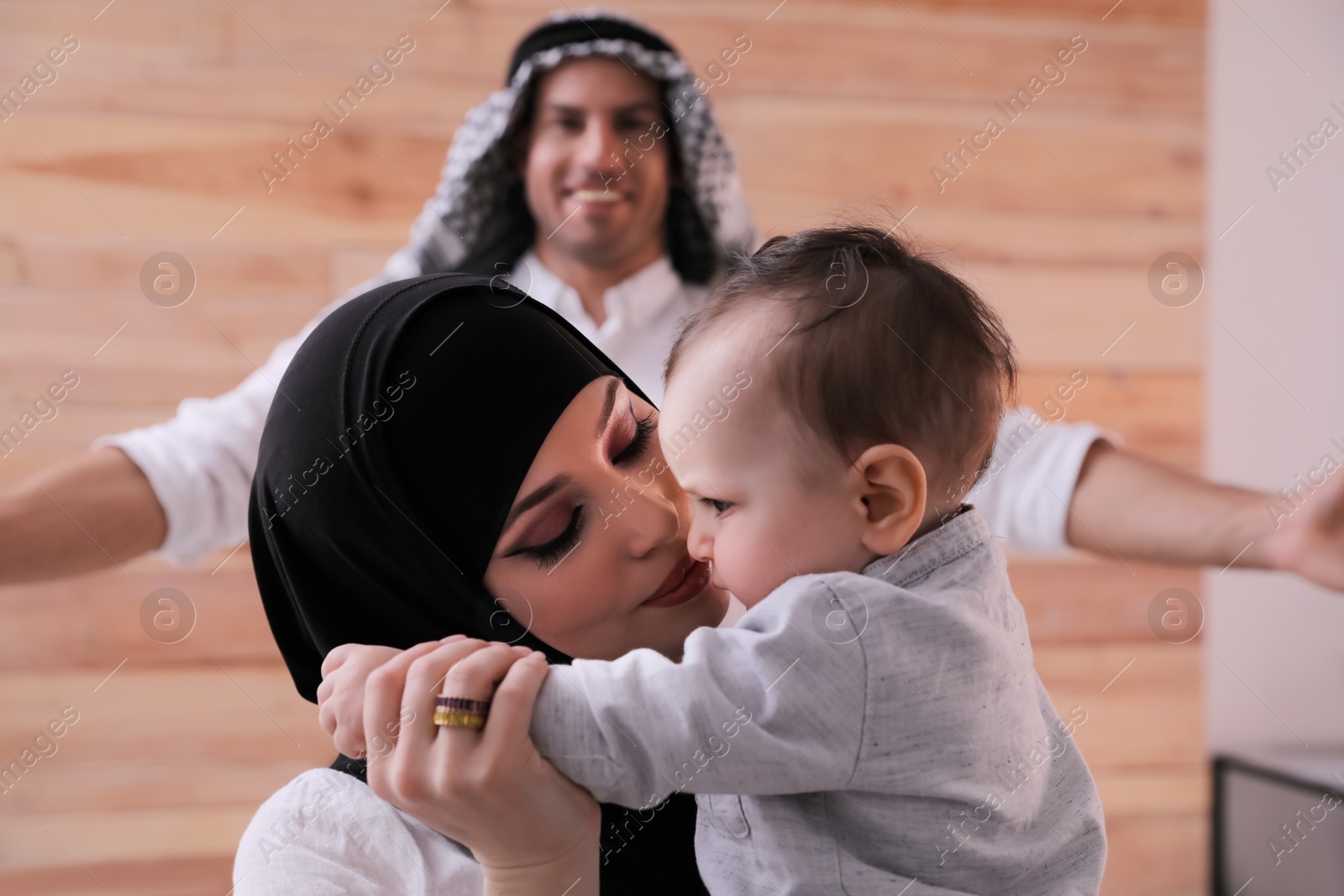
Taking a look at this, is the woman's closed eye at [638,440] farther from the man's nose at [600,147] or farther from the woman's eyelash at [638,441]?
the man's nose at [600,147]

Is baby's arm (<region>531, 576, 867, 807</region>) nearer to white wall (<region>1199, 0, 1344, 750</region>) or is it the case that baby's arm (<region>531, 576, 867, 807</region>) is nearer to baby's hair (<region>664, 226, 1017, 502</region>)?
baby's hair (<region>664, 226, 1017, 502</region>)

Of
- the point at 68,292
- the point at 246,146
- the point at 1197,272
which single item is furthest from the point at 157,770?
the point at 1197,272

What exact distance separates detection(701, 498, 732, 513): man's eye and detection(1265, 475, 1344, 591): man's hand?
3.13 feet

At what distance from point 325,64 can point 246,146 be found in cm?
29

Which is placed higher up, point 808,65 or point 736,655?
point 736,655

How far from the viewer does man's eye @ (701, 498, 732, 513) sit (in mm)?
808

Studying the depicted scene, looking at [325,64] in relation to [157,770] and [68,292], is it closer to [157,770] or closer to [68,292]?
[68,292]

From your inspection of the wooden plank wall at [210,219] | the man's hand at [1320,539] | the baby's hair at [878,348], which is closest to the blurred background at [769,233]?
the wooden plank wall at [210,219]

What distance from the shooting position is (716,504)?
0.82m

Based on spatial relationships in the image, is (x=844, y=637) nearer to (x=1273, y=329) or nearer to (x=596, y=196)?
(x=596, y=196)

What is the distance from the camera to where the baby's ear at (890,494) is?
755 millimetres

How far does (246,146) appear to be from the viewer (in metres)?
2.74

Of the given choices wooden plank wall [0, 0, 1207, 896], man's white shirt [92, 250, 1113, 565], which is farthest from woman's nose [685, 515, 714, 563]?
wooden plank wall [0, 0, 1207, 896]

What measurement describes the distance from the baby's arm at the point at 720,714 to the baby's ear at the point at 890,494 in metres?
0.09
